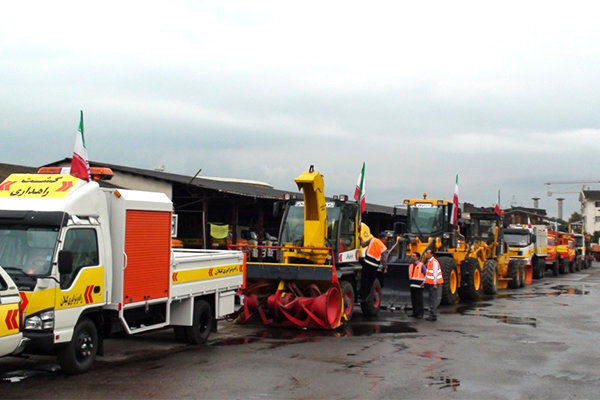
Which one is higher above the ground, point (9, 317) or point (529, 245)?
point (529, 245)

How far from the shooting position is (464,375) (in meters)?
9.91

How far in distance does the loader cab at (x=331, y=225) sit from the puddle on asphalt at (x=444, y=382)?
220 inches

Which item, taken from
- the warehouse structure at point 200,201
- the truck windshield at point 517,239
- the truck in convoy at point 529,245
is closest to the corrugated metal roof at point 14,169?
the warehouse structure at point 200,201

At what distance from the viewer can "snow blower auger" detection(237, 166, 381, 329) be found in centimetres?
1406

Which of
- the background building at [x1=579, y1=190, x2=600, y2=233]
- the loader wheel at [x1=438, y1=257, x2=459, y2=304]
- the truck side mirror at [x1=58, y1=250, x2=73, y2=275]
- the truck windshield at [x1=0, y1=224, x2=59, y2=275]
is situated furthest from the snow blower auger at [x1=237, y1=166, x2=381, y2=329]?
the background building at [x1=579, y1=190, x2=600, y2=233]

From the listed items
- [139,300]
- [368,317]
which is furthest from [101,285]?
[368,317]

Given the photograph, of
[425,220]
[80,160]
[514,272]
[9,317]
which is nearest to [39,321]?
[9,317]

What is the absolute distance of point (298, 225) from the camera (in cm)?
1544

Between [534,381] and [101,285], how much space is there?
615 centimetres

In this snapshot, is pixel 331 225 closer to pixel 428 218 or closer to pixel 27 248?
pixel 428 218

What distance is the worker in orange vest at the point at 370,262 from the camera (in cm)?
1645

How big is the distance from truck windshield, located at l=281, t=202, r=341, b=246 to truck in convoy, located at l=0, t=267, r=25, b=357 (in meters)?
7.76

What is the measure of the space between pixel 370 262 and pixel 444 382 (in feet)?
23.4

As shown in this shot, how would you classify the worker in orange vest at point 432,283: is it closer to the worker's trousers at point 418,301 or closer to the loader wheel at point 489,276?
the worker's trousers at point 418,301
